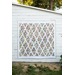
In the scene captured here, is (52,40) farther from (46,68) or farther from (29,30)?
(46,68)

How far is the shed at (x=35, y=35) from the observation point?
810cm

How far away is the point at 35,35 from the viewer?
819 centimetres

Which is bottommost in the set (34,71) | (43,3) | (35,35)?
(34,71)

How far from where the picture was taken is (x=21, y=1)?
52.9 ft

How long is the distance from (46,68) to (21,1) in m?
9.87

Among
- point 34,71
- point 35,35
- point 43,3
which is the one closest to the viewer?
point 34,71

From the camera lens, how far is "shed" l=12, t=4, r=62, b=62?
8.10 meters

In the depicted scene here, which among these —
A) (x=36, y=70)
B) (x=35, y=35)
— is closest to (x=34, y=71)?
(x=36, y=70)

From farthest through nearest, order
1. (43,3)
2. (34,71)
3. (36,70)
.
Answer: (43,3) → (36,70) → (34,71)

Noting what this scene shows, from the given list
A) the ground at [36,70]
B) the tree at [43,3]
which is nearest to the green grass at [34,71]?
the ground at [36,70]

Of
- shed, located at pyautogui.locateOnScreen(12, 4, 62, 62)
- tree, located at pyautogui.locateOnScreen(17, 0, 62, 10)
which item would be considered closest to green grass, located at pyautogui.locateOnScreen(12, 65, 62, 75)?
shed, located at pyautogui.locateOnScreen(12, 4, 62, 62)

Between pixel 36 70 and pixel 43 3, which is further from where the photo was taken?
pixel 43 3

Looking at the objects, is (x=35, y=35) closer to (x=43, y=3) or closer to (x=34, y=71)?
(x=34, y=71)
